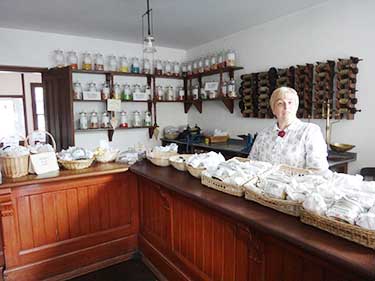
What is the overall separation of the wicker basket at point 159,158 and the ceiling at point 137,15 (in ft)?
5.16

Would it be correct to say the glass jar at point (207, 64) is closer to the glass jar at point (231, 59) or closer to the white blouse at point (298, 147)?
the glass jar at point (231, 59)

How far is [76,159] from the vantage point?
2.31m

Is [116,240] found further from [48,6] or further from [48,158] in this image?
[48,6]

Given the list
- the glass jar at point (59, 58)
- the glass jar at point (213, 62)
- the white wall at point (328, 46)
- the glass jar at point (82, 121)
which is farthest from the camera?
the glass jar at point (213, 62)

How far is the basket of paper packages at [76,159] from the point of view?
2248mm

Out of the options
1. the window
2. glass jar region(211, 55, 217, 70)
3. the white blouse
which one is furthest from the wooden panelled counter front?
the window

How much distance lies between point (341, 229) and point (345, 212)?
0.06 metres

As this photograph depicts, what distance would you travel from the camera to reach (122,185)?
2.45 m

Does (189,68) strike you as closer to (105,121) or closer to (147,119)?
(147,119)

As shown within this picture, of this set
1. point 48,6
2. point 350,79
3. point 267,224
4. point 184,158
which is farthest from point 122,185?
point 350,79

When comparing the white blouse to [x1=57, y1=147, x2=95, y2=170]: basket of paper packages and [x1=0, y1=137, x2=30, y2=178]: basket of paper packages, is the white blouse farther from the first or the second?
[x1=0, y1=137, x2=30, y2=178]: basket of paper packages

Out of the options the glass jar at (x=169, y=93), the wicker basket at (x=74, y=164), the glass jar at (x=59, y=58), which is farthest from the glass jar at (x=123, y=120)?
the wicker basket at (x=74, y=164)

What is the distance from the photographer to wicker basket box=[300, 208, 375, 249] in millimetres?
923

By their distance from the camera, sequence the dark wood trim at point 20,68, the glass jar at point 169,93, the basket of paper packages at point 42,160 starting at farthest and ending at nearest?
1. the glass jar at point 169,93
2. the dark wood trim at point 20,68
3. the basket of paper packages at point 42,160
